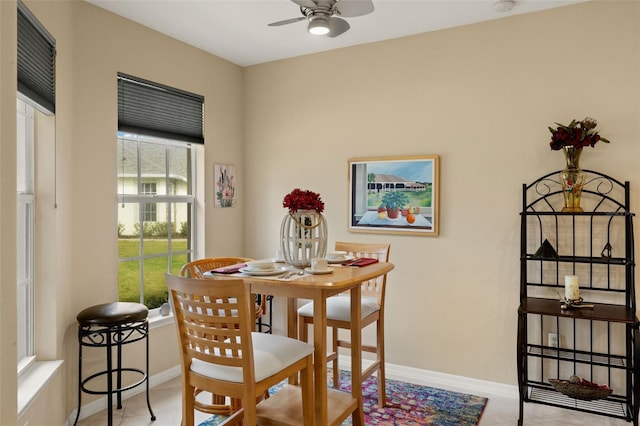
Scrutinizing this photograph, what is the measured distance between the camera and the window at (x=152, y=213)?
3.47m

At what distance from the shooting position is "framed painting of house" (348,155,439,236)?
11.8ft

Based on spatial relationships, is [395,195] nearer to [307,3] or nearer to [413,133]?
[413,133]

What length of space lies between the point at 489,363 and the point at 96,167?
10.5 ft

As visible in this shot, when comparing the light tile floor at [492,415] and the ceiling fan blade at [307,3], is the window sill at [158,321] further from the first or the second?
the ceiling fan blade at [307,3]

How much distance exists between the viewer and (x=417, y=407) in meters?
3.12

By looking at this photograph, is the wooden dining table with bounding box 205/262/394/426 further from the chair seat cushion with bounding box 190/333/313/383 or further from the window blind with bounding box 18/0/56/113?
the window blind with bounding box 18/0/56/113

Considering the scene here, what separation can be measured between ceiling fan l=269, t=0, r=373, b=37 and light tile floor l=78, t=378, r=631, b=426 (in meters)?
2.60

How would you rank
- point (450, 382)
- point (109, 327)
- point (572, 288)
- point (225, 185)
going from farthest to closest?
point (225, 185)
point (450, 382)
point (572, 288)
point (109, 327)

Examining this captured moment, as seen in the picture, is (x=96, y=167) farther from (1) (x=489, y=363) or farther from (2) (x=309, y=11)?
(1) (x=489, y=363)

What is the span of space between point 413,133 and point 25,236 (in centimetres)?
282

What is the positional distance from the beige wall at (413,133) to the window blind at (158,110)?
89mm

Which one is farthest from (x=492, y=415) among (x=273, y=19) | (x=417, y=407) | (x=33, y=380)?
(x=273, y=19)

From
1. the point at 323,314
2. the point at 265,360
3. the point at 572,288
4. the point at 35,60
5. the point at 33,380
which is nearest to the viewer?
the point at 265,360

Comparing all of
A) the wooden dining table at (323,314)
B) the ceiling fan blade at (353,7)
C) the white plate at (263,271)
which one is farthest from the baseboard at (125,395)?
the ceiling fan blade at (353,7)
